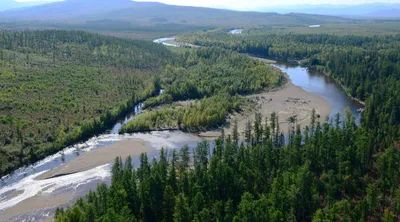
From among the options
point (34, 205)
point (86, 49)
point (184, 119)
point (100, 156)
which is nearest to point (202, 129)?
point (184, 119)

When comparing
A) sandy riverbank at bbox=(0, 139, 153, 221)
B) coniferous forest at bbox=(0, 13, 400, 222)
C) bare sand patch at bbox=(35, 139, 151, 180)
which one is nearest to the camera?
coniferous forest at bbox=(0, 13, 400, 222)

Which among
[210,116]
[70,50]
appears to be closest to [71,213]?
[210,116]

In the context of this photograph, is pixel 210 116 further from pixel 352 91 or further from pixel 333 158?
pixel 352 91

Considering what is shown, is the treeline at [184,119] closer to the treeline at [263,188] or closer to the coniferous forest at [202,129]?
the coniferous forest at [202,129]

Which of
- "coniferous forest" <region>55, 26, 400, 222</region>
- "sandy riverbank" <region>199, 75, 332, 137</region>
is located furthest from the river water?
"coniferous forest" <region>55, 26, 400, 222</region>

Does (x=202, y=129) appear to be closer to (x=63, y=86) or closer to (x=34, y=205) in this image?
(x=34, y=205)

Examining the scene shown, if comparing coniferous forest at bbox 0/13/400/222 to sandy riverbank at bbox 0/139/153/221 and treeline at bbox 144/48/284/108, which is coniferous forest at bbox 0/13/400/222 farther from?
sandy riverbank at bbox 0/139/153/221

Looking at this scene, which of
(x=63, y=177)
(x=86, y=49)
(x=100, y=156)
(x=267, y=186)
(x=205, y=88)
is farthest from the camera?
(x=86, y=49)
